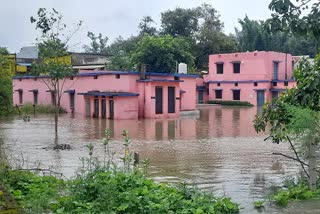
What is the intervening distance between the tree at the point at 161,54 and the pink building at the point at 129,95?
8611mm

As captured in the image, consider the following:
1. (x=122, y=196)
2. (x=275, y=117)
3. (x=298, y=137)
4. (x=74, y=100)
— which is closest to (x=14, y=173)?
(x=122, y=196)

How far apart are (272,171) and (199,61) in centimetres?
4791

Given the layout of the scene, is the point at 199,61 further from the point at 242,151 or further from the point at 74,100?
the point at 242,151

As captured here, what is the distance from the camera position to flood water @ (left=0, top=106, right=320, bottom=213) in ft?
32.1

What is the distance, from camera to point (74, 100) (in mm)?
37812

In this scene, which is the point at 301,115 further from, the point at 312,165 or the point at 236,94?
the point at 236,94

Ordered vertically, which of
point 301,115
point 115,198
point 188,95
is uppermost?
point 188,95

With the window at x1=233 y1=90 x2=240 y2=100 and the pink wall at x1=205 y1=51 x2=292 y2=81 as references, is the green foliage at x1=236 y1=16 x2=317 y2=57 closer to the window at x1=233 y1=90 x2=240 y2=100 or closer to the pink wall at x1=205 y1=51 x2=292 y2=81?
the pink wall at x1=205 y1=51 x2=292 y2=81

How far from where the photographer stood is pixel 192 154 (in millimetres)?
15109

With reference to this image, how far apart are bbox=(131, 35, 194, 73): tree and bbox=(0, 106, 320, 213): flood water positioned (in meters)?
20.7

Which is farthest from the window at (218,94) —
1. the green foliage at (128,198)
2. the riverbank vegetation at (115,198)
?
the green foliage at (128,198)

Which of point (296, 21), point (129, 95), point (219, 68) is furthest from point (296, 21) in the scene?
point (219, 68)

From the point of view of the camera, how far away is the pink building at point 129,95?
31734mm

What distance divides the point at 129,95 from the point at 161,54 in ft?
52.3
